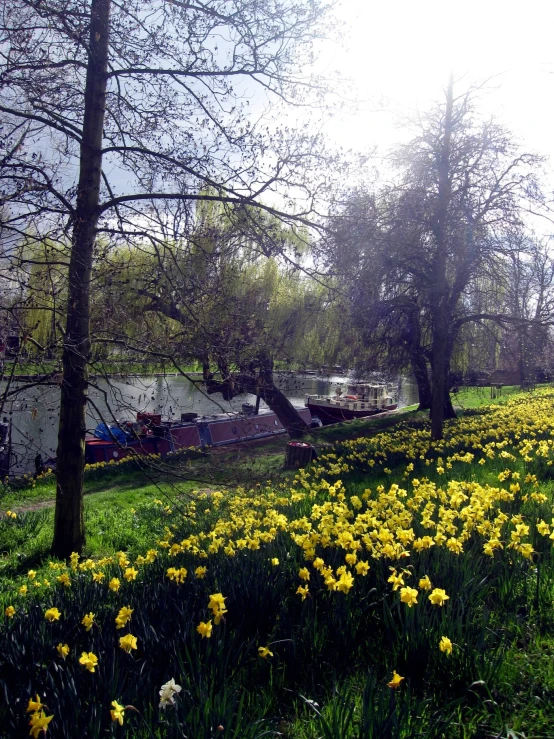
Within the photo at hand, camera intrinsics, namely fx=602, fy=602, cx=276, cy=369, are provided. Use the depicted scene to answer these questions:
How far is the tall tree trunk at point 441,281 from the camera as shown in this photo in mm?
11000

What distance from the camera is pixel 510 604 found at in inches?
133

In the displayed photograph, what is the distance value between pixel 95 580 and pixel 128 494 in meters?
7.81

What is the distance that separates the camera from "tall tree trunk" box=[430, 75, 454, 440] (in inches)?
433

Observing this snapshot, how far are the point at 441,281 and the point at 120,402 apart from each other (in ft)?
24.1

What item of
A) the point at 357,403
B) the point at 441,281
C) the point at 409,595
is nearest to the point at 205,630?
the point at 409,595

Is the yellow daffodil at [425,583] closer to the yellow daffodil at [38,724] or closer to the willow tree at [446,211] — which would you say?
the yellow daffodil at [38,724]

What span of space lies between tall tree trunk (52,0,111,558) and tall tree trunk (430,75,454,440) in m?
6.81

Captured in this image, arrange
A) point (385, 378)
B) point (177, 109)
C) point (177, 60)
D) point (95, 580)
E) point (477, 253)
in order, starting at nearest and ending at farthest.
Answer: point (95, 580) → point (177, 60) → point (177, 109) → point (477, 253) → point (385, 378)

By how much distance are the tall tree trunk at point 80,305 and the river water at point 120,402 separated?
7.9 inches

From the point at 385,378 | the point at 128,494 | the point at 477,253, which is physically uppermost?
the point at 477,253

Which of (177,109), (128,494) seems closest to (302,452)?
(128,494)

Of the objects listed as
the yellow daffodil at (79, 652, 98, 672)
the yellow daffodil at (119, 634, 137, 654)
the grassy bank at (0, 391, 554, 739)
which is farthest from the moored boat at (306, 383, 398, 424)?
the yellow daffodil at (79, 652, 98, 672)

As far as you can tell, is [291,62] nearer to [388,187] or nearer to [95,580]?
[95,580]

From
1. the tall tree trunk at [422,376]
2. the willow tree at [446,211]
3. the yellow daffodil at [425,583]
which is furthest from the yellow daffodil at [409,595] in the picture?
the tall tree trunk at [422,376]
